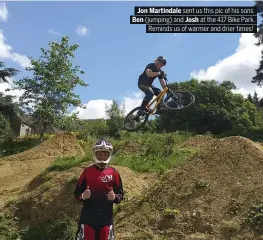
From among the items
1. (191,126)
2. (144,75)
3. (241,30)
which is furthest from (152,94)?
(191,126)

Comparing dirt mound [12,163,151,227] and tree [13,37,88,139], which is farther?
tree [13,37,88,139]

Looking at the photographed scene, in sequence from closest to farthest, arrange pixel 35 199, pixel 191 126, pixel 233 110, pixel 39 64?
pixel 35 199, pixel 39 64, pixel 191 126, pixel 233 110

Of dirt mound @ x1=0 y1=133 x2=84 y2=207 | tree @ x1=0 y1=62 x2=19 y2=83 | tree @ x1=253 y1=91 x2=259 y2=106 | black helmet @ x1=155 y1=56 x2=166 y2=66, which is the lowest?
dirt mound @ x1=0 y1=133 x2=84 y2=207

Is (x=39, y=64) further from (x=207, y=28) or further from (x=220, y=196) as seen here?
(x=220, y=196)

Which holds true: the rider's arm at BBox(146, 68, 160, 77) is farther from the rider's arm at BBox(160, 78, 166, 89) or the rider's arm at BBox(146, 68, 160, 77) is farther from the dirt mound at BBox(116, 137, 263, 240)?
the dirt mound at BBox(116, 137, 263, 240)

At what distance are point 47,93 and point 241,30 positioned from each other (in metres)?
22.3

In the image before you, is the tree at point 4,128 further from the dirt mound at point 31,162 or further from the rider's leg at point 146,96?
the rider's leg at point 146,96

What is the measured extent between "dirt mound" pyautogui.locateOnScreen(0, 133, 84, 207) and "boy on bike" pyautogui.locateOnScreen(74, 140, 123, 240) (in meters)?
9.87

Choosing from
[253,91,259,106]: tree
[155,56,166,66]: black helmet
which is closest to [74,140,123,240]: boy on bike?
[155,56,166,66]: black helmet

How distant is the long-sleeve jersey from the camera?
6480mm

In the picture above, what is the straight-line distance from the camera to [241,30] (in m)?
13.3

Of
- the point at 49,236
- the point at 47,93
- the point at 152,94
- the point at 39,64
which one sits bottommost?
the point at 49,236

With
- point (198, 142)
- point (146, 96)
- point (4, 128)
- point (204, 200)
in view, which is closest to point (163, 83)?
point (146, 96)

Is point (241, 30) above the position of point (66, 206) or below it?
above
